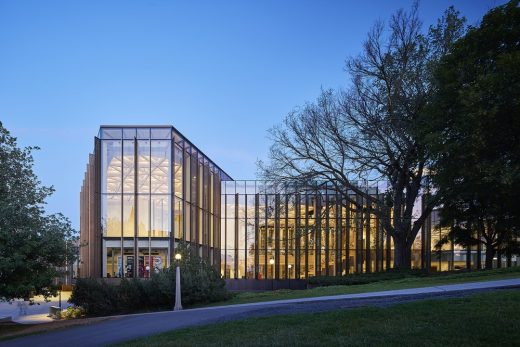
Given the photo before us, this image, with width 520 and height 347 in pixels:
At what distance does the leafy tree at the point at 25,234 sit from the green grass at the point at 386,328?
29.6 feet

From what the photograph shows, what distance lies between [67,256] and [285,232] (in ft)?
112

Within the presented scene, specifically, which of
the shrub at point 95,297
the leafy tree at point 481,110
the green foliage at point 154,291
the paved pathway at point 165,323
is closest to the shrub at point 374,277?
the leafy tree at point 481,110

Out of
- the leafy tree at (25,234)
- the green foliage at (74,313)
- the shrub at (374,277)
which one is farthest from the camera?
the shrub at (374,277)

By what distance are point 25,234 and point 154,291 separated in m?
7.08

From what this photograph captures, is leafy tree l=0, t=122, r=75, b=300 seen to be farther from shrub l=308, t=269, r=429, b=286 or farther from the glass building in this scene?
shrub l=308, t=269, r=429, b=286

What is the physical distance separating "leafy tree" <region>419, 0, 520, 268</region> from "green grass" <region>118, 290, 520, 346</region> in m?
8.73

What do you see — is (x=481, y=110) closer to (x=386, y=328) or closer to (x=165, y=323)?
(x=386, y=328)

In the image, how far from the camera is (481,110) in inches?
787

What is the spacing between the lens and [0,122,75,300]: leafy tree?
769 inches

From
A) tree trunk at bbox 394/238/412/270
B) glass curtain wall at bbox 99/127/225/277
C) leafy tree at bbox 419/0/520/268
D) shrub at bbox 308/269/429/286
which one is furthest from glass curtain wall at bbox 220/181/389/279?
leafy tree at bbox 419/0/520/268

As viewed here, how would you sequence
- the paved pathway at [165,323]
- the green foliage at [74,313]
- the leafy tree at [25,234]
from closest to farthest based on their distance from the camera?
the paved pathway at [165,323] < the leafy tree at [25,234] < the green foliage at [74,313]

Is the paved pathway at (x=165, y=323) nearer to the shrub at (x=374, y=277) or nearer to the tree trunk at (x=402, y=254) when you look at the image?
the shrub at (x=374, y=277)

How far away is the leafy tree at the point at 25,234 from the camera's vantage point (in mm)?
19531

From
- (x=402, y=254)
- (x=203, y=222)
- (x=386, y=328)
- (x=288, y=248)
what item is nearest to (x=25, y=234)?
(x=386, y=328)
